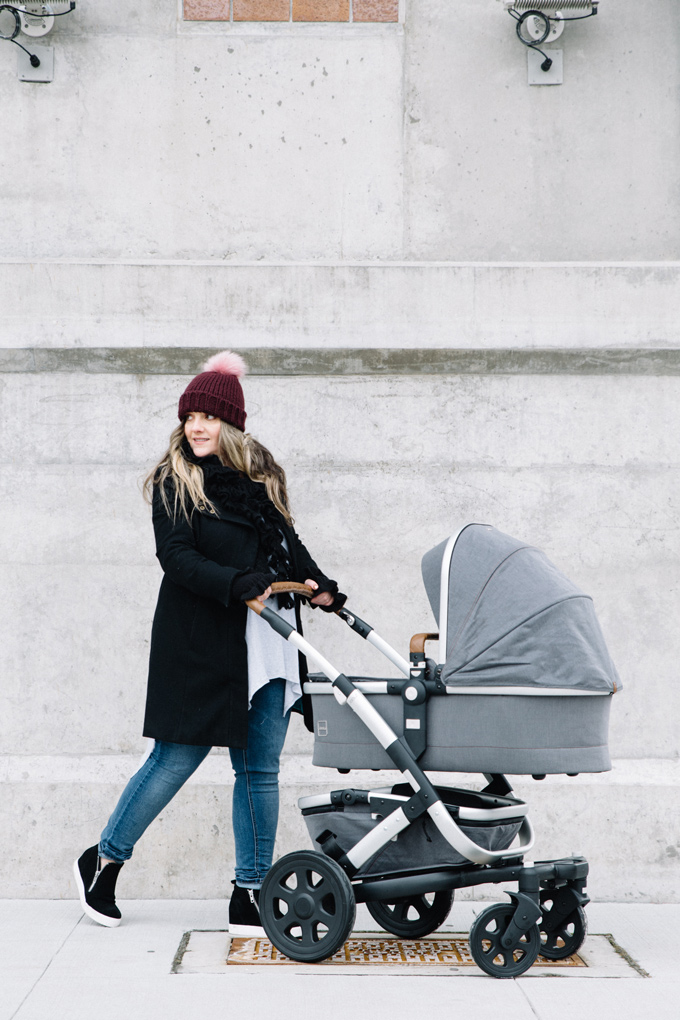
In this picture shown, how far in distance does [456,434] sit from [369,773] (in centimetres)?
150

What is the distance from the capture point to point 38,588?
433cm

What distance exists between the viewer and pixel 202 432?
3.62 meters

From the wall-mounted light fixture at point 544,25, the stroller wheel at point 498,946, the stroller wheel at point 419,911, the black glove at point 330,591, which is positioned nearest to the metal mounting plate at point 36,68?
the wall-mounted light fixture at point 544,25

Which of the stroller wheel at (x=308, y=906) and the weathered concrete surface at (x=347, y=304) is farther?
the weathered concrete surface at (x=347, y=304)

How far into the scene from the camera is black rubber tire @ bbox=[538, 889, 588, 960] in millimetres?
3184

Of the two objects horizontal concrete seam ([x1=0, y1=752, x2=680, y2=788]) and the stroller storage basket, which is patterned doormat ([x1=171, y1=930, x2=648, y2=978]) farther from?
horizontal concrete seam ([x1=0, y1=752, x2=680, y2=788])

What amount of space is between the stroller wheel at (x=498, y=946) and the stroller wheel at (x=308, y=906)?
1.23 ft

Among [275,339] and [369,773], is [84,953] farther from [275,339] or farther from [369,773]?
[275,339]

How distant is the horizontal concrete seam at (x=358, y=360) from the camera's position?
171 inches

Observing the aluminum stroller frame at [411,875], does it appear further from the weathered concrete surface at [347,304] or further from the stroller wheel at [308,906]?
the weathered concrete surface at [347,304]

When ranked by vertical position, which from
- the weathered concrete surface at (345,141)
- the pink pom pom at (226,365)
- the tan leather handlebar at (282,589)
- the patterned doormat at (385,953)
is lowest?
the patterned doormat at (385,953)

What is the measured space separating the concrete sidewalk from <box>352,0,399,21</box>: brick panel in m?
3.95

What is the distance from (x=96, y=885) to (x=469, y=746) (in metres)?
1.52

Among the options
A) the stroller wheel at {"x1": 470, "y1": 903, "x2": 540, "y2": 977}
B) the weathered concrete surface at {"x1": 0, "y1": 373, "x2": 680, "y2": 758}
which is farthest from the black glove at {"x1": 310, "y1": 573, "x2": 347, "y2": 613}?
the stroller wheel at {"x1": 470, "y1": 903, "x2": 540, "y2": 977}
